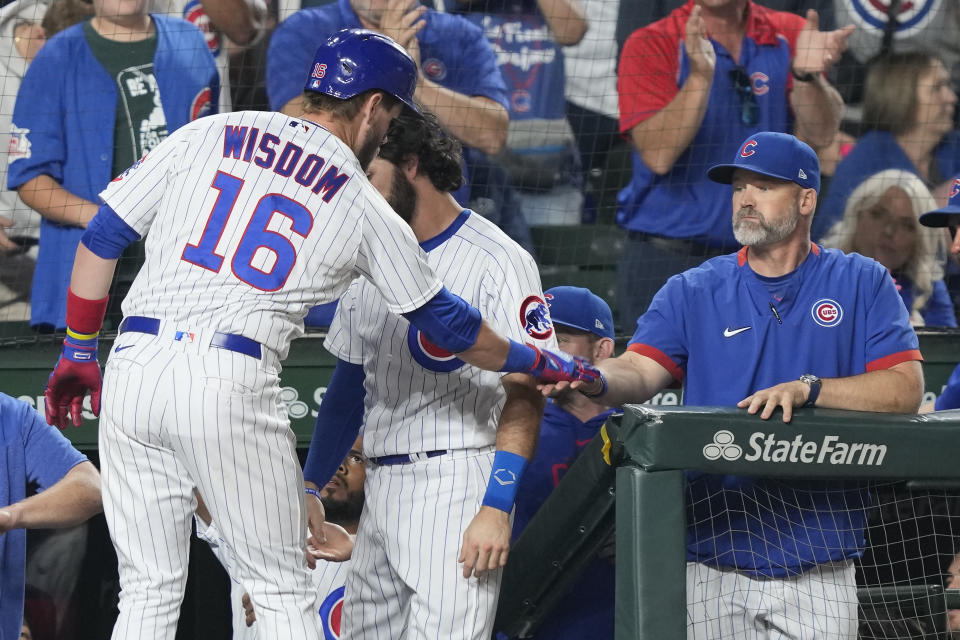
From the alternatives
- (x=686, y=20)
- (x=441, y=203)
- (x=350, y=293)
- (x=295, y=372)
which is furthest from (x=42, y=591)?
(x=686, y=20)

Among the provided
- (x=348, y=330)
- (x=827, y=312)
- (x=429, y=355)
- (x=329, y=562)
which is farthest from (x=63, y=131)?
(x=827, y=312)

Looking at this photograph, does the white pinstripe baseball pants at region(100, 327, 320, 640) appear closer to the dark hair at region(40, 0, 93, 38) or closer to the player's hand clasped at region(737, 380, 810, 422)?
the player's hand clasped at region(737, 380, 810, 422)

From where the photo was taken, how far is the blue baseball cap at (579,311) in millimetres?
2875

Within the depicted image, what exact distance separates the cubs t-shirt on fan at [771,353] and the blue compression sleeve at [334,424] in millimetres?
619

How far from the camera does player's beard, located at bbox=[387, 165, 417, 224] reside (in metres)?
2.36

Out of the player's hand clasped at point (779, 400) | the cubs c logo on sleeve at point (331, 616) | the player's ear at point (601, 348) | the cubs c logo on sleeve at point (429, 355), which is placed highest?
the player's ear at point (601, 348)

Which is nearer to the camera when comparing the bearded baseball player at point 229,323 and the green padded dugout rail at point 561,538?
the bearded baseball player at point 229,323

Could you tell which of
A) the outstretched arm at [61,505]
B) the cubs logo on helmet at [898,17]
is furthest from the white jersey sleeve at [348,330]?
the cubs logo on helmet at [898,17]

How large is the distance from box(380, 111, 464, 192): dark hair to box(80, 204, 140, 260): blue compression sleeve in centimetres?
59

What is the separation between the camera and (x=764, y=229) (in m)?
2.39

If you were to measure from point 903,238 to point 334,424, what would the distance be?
9.02 ft

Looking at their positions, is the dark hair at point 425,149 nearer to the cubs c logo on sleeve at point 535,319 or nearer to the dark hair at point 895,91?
the cubs c logo on sleeve at point 535,319

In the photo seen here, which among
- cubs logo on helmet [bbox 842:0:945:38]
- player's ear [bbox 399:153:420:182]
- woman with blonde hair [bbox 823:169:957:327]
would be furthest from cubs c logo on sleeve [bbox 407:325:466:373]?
cubs logo on helmet [bbox 842:0:945:38]

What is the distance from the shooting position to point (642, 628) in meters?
1.90
